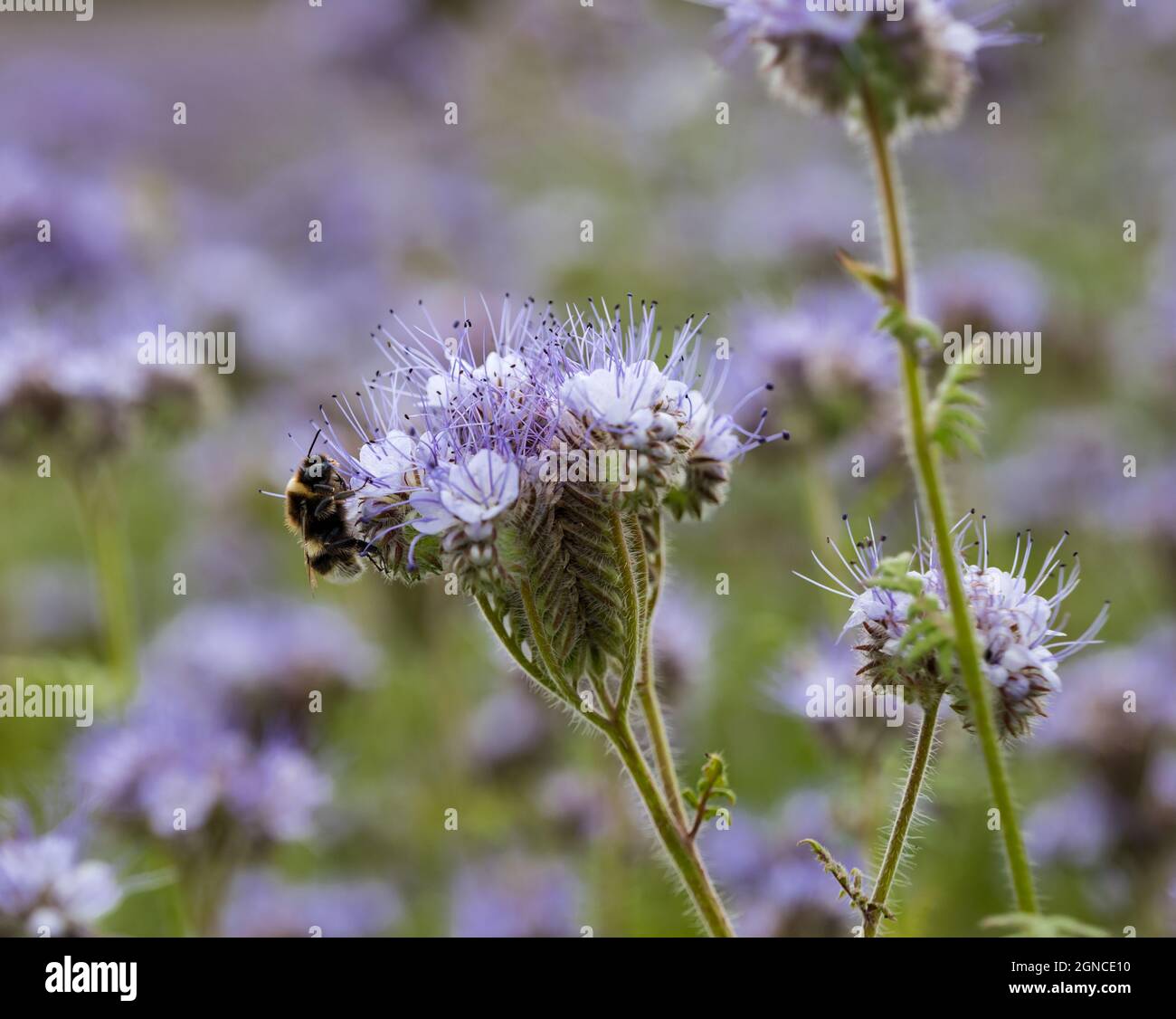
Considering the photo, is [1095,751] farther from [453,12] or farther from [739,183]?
[453,12]

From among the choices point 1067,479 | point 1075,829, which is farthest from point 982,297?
point 1075,829

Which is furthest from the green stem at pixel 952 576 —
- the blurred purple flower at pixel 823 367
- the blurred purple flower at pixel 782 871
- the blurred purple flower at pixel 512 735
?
the blurred purple flower at pixel 512 735

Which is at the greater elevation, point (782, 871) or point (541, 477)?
point (541, 477)

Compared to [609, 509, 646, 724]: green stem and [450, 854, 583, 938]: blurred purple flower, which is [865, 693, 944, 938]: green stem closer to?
[609, 509, 646, 724]: green stem

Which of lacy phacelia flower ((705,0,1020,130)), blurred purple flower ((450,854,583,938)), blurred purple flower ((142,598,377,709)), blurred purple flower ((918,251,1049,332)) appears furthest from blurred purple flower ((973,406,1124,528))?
lacy phacelia flower ((705,0,1020,130))

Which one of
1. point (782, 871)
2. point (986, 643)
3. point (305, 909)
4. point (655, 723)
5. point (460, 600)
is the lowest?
point (305, 909)

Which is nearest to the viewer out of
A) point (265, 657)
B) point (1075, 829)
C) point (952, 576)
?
point (952, 576)

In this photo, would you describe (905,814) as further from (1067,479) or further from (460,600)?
(1067,479)

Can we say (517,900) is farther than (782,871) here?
Yes

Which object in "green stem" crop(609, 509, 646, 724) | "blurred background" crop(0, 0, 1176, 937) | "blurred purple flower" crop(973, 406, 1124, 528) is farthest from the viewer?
"blurred purple flower" crop(973, 406, 1124, 528)
